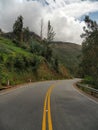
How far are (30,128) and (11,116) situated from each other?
231cm

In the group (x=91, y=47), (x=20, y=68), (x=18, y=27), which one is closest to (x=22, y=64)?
(x=20, y=68)

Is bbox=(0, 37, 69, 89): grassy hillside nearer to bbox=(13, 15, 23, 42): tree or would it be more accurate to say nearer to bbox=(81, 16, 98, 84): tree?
bbox=(81, 16, 98, 84): tree

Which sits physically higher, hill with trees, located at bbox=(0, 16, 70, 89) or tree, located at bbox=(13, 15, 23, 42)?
tree, located at bbox=(13, 15, 23, 42)

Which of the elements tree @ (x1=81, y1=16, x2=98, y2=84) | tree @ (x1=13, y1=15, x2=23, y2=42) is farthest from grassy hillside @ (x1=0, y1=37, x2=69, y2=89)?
tree @ (x1=13, y1=15, x2=23, y2=42)

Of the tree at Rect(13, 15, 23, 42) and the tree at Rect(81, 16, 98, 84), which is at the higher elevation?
the tree at Rect(13, 15, 23, 42)

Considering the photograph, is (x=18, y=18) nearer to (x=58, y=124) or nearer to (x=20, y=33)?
(x=20, y=33)

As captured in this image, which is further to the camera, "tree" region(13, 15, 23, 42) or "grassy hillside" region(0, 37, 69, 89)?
"tree" region(13, 15, 23, 42)

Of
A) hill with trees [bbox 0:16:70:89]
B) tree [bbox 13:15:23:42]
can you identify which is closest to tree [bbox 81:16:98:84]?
hill with trees [bbox 0:16:70:89]

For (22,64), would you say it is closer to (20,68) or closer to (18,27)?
(20,68)

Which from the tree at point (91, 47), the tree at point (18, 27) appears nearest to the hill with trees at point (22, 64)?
the tree at point (18, 27)

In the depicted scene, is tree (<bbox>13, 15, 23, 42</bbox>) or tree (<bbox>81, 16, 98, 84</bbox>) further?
tree (<bbox>13, 15, 23, 42</bbox>)

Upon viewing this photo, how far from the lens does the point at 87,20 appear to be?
48750mm

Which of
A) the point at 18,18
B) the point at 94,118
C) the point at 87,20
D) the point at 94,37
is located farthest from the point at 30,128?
the point at 18,18

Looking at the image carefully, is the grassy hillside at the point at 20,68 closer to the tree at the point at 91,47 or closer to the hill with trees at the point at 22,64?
the hill with trees at the point at 22,64
